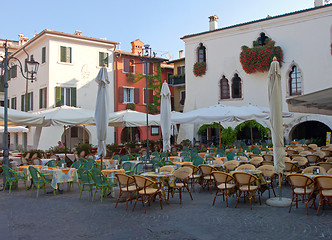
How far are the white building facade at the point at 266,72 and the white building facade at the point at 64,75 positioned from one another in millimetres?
7182

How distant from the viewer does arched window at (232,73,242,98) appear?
2461cm

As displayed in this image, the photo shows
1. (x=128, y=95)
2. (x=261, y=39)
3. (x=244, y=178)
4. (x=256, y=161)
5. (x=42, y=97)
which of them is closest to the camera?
(x=244, y=178)

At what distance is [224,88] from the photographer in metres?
25.3

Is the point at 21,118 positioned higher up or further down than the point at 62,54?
further down

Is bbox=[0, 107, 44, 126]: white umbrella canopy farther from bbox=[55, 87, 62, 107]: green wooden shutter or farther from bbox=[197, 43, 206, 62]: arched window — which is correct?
bbox=[197, 43, 206, 62]: arched window

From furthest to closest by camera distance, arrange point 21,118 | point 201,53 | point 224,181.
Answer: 1. point 201,53
2. point 21,118
3. point 224,181

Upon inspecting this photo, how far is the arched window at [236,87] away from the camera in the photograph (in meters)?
24.6

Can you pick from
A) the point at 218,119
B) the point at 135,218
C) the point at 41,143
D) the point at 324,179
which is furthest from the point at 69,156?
the point at 41,143

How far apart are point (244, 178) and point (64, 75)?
20245 millimetres

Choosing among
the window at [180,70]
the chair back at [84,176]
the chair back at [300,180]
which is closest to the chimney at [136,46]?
the window at [180,70]

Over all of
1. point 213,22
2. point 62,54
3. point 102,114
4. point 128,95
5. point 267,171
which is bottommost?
point 267,171

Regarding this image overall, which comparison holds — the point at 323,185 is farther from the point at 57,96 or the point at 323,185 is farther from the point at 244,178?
the point at 57,96

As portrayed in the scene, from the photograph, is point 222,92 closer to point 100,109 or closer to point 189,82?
point 189,82

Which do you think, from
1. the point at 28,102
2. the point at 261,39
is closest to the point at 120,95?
the point at 28,102
